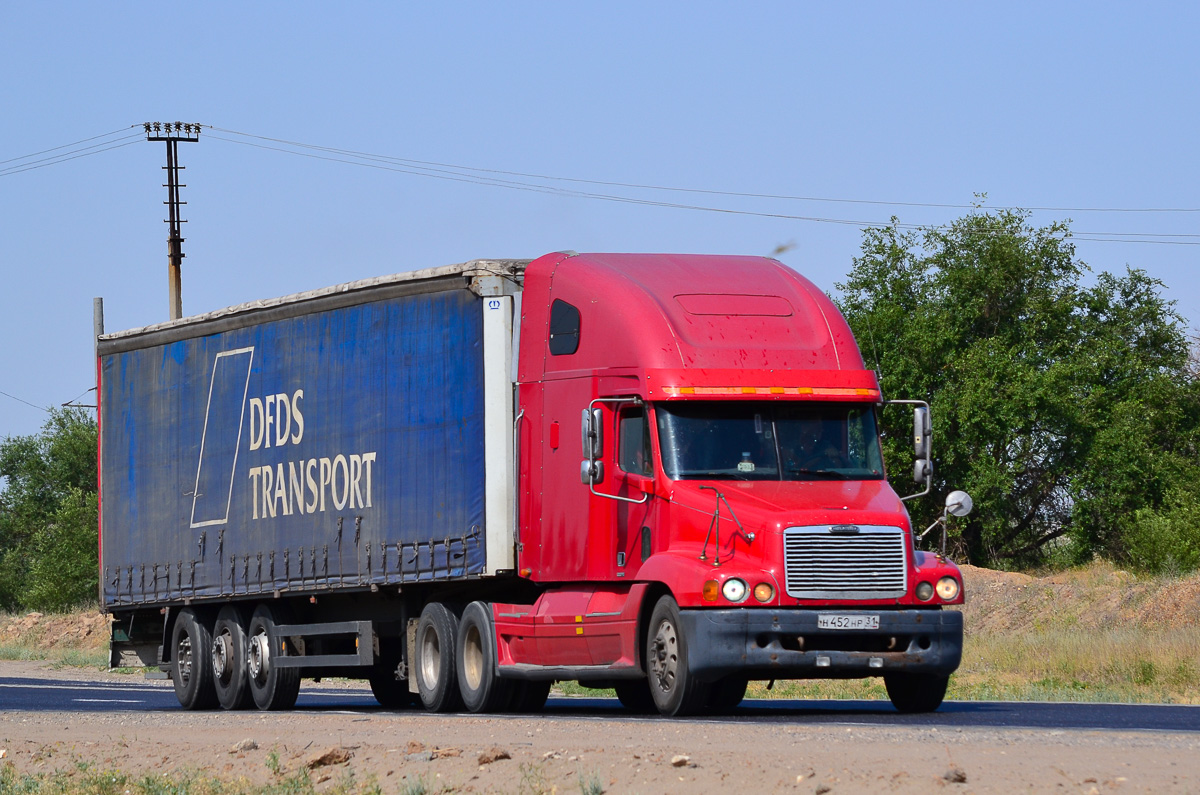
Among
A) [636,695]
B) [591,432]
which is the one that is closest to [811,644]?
[591,432]

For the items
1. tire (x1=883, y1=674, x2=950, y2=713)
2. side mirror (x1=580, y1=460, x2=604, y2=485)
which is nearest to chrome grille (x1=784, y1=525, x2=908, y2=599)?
tire (x1=883, y1=674, x2=950, y2=713)

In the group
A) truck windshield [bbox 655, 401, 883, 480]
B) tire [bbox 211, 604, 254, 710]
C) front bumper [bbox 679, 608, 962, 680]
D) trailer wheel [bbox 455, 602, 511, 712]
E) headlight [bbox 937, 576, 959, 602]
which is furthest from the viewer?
tire [bbox 211, 604, 254, 710]

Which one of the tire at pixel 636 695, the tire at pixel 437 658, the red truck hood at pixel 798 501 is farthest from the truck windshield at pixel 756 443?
the tire at pixel 636 695

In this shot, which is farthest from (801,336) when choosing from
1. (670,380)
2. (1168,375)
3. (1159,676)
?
(1168,375)

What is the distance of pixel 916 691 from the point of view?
1581 centimetres

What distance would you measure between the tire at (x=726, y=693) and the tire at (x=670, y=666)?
0.87ft

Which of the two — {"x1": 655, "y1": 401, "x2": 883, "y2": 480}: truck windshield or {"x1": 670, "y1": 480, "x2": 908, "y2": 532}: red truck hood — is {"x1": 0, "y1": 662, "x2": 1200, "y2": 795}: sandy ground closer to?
{"x1": 670, "y1": 480, "x2": 908, "y2": 532}: red truck hood

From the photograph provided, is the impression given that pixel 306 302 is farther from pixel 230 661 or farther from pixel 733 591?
pixel 733 591

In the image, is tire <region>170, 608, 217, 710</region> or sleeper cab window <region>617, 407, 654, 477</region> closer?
sleeper cab window <region>617, 407, 654, 477</region>

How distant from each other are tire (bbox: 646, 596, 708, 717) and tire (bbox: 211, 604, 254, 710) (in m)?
7.52

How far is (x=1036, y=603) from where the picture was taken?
3631cm

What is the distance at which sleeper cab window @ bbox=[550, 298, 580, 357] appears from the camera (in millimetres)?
16844

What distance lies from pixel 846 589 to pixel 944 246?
4473cm

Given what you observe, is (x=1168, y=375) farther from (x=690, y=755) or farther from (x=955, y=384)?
(x=690, y=755)
